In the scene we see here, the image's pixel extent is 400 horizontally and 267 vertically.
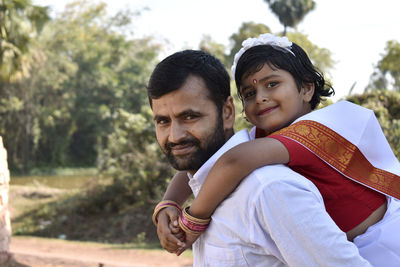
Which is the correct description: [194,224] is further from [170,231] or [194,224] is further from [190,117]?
[190,117]

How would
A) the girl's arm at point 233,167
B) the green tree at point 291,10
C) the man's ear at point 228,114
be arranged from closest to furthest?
the girl's arm at point 233,167 < the man's ear at point 228,114 < the green tree at point 291,10

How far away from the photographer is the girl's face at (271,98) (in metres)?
→ 1.85

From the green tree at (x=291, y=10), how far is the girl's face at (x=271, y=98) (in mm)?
20755

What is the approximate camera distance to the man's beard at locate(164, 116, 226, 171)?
1517 mm

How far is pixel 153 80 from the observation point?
1568 millimetres

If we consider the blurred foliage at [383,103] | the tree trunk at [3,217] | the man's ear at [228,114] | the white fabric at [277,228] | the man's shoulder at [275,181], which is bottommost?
the tree trunk at [3,217]

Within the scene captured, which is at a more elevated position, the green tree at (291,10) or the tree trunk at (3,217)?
the green tree at (291,10)

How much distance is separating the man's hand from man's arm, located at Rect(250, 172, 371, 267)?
0.44 m

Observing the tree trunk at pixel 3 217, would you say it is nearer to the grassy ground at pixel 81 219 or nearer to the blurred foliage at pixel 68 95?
the grassy ground at pixel 81 219

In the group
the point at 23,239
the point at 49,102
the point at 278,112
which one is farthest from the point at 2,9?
the point at 49,102

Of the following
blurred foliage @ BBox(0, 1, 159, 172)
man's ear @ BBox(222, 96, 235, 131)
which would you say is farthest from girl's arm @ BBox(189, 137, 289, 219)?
blurred foliage @ BBox(0, 1, 159, 172)

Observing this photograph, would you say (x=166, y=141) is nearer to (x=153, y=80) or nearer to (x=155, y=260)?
(x=153, y=80)

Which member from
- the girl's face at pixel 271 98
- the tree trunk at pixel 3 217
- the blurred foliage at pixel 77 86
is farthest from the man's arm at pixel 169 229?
the blurred foliage at pixel 77 86

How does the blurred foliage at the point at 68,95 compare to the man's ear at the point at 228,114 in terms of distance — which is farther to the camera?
the blurred foliage at the point at 68,95
